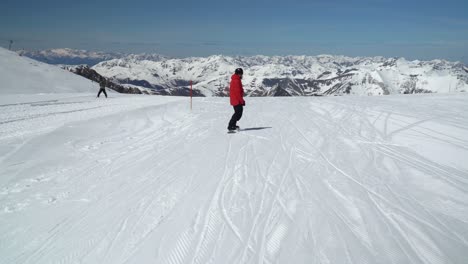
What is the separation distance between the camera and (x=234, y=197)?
5.87m

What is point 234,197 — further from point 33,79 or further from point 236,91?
point 33,79

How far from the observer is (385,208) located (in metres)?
5.41

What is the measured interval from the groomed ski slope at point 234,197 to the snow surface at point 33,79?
27286 millimetres

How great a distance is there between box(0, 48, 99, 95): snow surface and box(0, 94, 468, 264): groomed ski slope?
2729 centimetres

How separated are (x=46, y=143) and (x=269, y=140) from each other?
660 cm

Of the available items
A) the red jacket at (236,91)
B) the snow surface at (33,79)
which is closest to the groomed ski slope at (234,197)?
the red jacket at (236,91)

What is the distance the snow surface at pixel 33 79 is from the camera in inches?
1390

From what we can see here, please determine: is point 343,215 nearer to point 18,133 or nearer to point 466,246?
point 466,246

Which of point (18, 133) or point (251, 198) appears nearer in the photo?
point (251, 198)

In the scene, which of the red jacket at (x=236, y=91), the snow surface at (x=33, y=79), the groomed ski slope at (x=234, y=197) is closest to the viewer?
the groomed ski slope at (x=234, y=197)

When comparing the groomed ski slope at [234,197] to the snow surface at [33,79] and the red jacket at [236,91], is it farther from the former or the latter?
the snow surface at [33,79]

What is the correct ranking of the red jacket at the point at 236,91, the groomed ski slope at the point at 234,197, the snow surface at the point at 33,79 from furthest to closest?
the snow surface at the point at 33,79 < the red jacket at the point at 236,91 < the groomed ski slope at the point at 234,197

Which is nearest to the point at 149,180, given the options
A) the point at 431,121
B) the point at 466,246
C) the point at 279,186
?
the point at 279,186

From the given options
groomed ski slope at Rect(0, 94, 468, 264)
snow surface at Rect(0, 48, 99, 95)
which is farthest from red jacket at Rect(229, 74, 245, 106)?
snow surface at Rect(0, 48, 99, 95)
